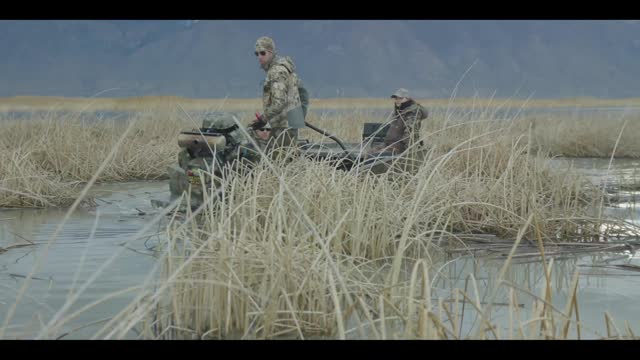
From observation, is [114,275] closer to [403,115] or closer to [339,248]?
[339,248]

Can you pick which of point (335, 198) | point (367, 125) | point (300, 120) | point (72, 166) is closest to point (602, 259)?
point (335, 198)

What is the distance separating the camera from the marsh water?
4.39m

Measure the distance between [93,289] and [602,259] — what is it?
3667 millimetres

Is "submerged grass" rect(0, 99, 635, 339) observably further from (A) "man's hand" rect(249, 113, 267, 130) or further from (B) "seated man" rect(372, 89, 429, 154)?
(A) "man's hand" rect(249, 113, 267, 130)

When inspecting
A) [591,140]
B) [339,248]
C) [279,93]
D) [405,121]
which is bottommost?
[339,248]

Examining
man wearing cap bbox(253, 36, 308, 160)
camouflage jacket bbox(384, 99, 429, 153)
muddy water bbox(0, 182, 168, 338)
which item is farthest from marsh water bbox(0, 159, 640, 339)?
camouflage jacket bbox(384, 99, 429, 153)

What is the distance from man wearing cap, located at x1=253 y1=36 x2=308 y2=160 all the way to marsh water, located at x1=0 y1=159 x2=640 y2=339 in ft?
5.09

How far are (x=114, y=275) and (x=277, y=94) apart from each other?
11.0ft

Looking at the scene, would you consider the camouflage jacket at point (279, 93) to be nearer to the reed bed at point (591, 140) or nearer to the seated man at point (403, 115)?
the seated man at point (403, 115)

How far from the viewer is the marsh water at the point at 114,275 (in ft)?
14.4

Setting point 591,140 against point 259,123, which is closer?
point 259,123

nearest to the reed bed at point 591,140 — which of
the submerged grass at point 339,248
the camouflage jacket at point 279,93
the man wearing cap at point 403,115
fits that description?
the man wearing cap at point 403,115

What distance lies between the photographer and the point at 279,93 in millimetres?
8367

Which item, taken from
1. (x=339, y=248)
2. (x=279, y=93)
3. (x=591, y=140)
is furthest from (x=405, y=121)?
(x=591, y=140)
